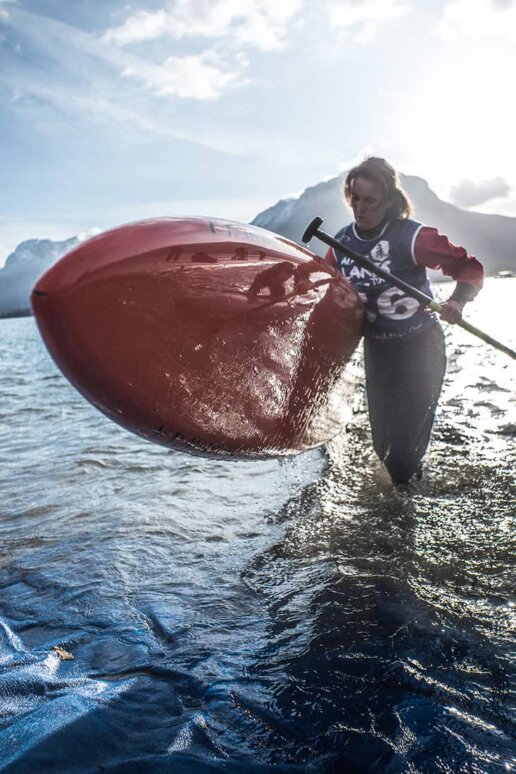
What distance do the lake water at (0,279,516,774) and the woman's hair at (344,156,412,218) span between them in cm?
241

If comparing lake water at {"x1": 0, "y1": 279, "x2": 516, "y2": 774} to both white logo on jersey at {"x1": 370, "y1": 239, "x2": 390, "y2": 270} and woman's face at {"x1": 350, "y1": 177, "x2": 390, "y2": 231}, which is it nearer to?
white logo on jersey at {"x1": 370, "y1": 239, "x2": 390, "y2": 270}

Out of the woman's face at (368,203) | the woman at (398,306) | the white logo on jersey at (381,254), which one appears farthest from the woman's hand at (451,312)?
the woman's face at (368,203)

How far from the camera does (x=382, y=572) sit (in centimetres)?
386

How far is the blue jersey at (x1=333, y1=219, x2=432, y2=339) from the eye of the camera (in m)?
4.64

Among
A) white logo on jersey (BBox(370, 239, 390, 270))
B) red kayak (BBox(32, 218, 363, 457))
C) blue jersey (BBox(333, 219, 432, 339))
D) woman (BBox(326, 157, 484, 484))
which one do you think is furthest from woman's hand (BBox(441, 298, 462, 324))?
red kayak (BBox(32, 218, 363, 457))

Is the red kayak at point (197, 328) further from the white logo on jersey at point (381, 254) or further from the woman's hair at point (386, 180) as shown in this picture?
the woman's hair at point (386, 180)

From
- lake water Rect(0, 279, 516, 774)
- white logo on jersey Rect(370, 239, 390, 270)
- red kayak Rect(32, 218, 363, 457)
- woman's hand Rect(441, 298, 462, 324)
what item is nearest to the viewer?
lake water Rect(0, 279, 516, 774)

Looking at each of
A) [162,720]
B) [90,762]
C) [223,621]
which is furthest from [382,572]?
[90,762]

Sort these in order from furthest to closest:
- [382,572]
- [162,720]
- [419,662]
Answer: [382,572], [419,662], [162,720]

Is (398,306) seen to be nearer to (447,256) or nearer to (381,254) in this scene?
(381,254)

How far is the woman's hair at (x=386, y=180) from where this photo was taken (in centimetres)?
457

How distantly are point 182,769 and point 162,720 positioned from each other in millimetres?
317

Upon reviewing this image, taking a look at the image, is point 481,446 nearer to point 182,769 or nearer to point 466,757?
point 466,757

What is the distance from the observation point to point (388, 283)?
188 inches
